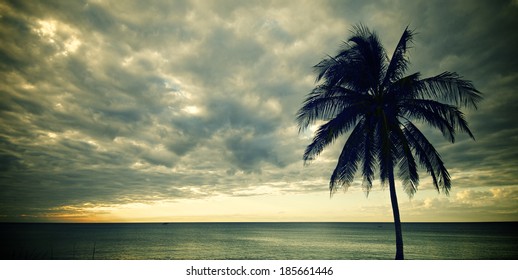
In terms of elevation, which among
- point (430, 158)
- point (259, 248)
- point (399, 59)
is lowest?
point (259, 248)

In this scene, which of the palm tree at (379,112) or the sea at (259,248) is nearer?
the palm tree at (379,112)

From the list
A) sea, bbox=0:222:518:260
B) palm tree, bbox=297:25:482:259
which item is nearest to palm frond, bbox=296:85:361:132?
palm tree, bbox=297:25:482:259

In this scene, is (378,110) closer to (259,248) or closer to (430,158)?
(430,158)

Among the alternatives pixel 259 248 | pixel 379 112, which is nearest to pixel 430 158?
pixel 379 112

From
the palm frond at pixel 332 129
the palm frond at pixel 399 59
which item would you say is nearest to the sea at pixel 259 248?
the palm frond at pixel 332 129

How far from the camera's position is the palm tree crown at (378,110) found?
36.1ft

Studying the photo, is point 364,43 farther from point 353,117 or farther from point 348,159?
point 348,159

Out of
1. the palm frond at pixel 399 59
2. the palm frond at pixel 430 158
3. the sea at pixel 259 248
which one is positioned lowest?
the sea at pixel 259 248

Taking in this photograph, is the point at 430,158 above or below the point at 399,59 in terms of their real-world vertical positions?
below

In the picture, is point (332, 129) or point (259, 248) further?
point (259, 248)

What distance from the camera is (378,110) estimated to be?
11.4m

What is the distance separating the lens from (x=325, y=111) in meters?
12.4

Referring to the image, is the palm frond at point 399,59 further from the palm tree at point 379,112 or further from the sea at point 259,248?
the sea at point 259,248
